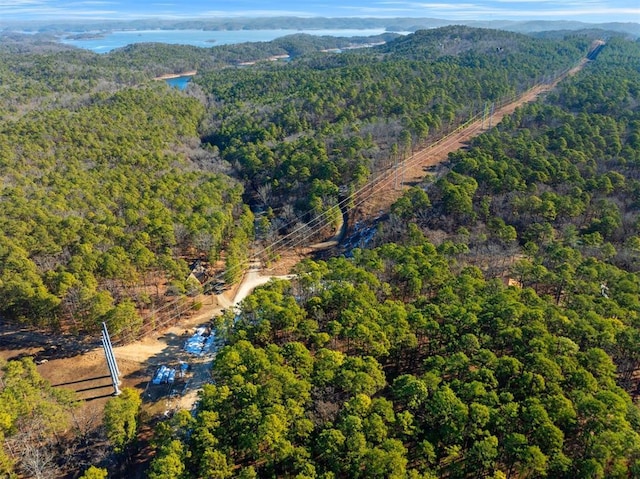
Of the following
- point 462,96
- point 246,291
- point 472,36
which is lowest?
point 246,291

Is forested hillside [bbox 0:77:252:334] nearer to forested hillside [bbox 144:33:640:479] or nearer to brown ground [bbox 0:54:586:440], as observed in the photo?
brown ground [bbox 0:54:586:440]

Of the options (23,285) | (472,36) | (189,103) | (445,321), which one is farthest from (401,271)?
(472,36)

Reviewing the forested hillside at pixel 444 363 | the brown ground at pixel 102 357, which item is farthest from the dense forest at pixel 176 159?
the forested hillside at pixel 444 363

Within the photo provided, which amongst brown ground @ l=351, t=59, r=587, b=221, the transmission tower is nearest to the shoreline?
brown ground @ l=351, t=59, r=587, b=221

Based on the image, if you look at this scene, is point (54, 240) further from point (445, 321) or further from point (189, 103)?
point (189, 103)

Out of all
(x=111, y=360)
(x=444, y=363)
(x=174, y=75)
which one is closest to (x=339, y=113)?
(x=111, y=360)
